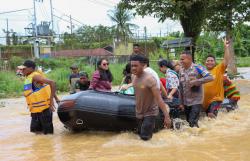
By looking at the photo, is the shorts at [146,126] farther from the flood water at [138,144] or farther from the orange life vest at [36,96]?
the orange life vest at [36,96]

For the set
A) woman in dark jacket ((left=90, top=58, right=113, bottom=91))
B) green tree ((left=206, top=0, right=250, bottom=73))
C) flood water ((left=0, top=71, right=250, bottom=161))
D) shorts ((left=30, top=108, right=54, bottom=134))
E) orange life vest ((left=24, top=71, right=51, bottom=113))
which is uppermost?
green tree ((left=206, top=0, right=250, bottom=73))

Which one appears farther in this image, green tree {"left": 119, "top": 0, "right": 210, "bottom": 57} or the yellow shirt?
green tree {"left": 119, "top": 0, "right": 210, "bottom": 57}

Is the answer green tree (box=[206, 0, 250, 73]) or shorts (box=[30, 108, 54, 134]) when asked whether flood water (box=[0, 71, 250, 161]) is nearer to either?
shorts (box=[30, 108, 54, 134])

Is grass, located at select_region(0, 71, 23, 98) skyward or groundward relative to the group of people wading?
groundward

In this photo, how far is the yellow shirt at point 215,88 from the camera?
770 centimetres

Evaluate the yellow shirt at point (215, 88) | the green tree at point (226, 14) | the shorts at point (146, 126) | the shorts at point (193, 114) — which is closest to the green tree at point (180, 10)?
the green tree at point (226, 14)

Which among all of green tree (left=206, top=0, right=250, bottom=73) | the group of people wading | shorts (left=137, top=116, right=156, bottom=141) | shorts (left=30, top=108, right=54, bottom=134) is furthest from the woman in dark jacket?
green tree (left=206, top=0, right=250, bottom=73)

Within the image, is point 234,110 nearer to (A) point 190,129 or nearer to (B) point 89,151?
(A) point 190,129

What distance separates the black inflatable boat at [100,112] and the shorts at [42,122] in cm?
24

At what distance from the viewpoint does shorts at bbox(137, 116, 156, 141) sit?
6027 millimetres

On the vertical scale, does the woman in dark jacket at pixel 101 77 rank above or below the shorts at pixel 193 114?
above

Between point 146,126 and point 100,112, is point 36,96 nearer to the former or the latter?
point 100,112

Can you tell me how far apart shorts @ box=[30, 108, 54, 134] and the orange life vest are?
0.31ft

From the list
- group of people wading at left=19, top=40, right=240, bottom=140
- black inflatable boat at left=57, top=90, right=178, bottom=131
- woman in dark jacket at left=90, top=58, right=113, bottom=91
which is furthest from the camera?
woman in dark jacket at left=90, top=58, right=113, bottom=91
